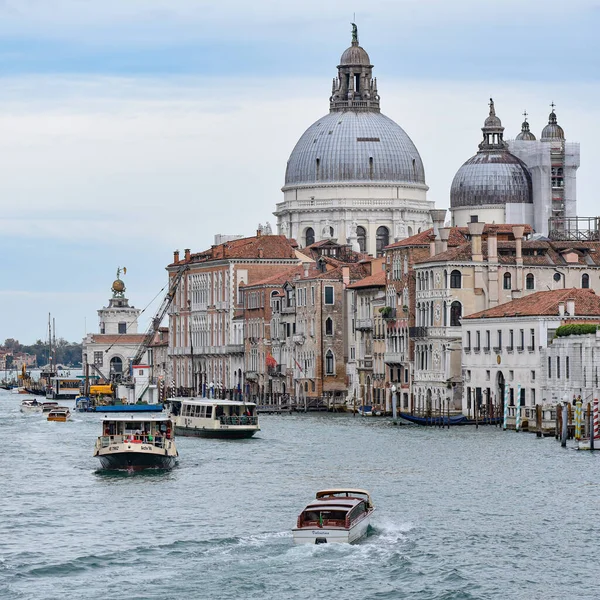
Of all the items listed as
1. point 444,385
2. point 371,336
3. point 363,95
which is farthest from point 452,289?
point 363,95

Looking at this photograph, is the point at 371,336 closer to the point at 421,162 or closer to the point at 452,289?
the point at 452,289

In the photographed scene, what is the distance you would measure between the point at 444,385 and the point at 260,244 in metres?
39.8

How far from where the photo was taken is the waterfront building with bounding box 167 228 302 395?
125 m

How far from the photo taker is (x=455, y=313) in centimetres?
8969

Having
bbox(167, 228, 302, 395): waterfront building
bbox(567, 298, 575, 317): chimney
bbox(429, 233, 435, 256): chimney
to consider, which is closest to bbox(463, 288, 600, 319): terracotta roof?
bbox(567, 298, 575, 317): chimney

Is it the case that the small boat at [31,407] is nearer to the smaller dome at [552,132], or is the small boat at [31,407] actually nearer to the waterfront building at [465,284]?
the waterfront building at [465,284]

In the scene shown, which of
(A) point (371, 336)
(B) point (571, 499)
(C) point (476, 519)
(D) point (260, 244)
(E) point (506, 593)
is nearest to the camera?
(E) point (506, 593)

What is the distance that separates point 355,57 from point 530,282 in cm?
5826

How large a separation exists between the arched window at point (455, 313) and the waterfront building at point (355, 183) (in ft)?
165

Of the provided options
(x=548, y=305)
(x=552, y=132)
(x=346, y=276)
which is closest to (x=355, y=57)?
(x=552, y=132)

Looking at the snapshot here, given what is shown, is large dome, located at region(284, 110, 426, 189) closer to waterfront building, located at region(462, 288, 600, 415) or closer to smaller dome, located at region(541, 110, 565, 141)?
smaller dome, located at region(541, 110, 565, 141)

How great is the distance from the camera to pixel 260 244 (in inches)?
5010

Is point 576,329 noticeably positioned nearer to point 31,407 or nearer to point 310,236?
point 31,407

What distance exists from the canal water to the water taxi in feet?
24.3
